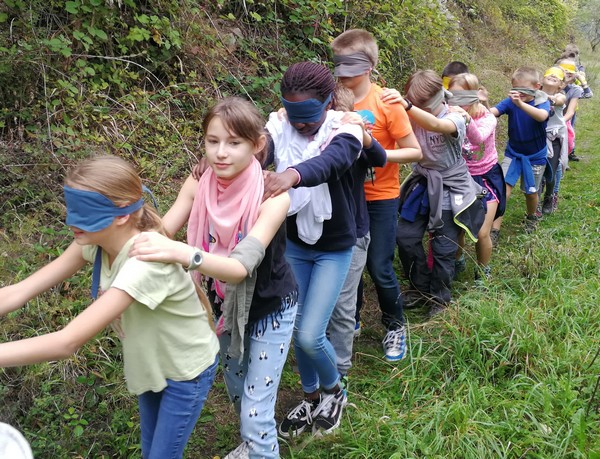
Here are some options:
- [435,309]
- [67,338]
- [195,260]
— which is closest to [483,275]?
[435,309]

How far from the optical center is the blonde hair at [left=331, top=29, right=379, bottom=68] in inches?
142

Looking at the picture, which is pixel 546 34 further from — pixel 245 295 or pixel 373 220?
pixel 245 295

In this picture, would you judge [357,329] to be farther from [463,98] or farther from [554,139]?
[554,139]

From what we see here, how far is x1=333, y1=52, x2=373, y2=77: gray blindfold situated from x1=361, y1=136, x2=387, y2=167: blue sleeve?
65 centimetres

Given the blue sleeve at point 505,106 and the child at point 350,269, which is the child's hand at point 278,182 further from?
the blue sleeve at point 505,106

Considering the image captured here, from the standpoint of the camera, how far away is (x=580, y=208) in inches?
273

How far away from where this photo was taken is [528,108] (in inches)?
232

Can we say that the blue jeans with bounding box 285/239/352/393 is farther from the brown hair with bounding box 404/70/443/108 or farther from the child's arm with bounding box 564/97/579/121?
the child's arm with bounding box 564/97/579/121

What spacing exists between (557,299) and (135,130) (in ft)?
11.9

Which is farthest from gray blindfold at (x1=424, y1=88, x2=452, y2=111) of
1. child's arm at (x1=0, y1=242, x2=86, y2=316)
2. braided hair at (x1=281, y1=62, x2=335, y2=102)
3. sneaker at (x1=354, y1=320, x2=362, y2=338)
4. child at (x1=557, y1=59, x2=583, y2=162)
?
child at (x1=557, y1=59, x2=583, y2=162)

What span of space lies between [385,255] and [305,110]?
139 cm

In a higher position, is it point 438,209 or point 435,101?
point 435,101

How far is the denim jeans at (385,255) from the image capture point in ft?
12.6

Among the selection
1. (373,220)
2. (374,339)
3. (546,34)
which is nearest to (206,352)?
(373,220)
